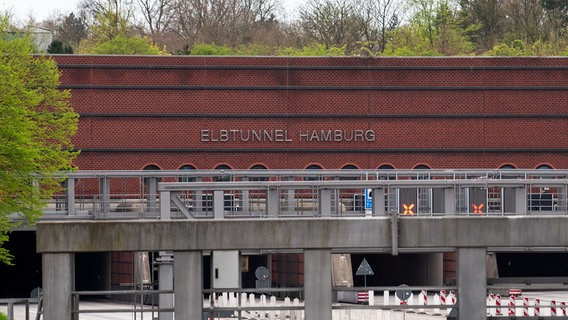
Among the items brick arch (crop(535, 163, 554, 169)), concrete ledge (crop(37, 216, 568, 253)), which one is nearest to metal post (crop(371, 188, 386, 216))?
concrete ledge (crop(37, 216, 568, 253))

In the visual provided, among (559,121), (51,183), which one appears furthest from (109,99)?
(559,121)

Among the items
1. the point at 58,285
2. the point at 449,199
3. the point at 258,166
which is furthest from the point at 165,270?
the point at 258,166

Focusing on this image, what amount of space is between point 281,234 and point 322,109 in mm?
33183

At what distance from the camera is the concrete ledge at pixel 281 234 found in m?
22.5

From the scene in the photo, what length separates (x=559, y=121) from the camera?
5622cm

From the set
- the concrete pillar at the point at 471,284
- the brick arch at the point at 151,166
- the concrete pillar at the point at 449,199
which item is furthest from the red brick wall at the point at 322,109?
the concrete pillar at the point at 471,284

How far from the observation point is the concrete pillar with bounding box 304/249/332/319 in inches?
887

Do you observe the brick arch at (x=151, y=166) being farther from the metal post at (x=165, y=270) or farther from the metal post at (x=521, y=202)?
the metal post at (x=521, y=202)

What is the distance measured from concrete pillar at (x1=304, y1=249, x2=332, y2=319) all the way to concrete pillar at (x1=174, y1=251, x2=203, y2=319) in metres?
1.67

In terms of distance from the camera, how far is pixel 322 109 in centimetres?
5569

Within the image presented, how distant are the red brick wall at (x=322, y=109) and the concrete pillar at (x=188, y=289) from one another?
3218 centimetres

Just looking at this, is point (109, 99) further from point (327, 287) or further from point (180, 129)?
point (327, 287)

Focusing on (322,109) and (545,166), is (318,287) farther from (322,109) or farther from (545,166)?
(545,166)

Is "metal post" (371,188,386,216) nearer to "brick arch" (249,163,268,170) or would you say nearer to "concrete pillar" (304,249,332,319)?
"concrete pillar" (304,249,332,319)
